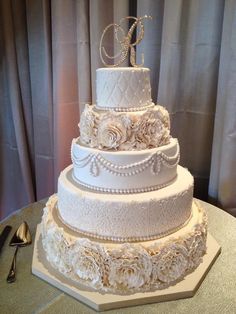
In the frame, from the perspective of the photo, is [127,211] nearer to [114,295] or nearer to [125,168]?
[125,168]

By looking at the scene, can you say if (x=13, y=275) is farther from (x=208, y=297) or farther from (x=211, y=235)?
(x=211, y=235)

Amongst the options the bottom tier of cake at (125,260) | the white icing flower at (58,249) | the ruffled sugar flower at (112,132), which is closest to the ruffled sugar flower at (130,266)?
the bottom tier of cake at (125,260)

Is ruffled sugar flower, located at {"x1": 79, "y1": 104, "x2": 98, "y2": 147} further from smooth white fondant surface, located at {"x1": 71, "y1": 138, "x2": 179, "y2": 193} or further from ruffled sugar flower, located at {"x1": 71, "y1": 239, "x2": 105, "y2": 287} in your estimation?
ruffled sugar flower, located at {"x1": 71, "y1": 239, "x2": 105, "y2": 287}

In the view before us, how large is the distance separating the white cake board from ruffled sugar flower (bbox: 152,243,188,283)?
28mm

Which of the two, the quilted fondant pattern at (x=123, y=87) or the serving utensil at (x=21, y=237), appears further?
the serving utensil at (x=21, y=237)

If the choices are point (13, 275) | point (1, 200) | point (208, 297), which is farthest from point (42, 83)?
point (208, 297)

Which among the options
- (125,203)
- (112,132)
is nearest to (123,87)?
(112,132)

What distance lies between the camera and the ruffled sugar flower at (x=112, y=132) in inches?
33.4

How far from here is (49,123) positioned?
1605 mm

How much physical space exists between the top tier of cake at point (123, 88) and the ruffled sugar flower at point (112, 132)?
59mm

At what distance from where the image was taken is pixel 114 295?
82cm

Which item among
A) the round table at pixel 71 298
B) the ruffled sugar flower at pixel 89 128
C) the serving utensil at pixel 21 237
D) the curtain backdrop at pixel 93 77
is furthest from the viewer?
the curtain backdrop at pixel 93 77

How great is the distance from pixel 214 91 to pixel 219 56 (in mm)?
137

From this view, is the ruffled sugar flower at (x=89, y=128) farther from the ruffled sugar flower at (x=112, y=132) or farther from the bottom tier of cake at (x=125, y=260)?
the bottom tier of cake at (x=125, y=260)
